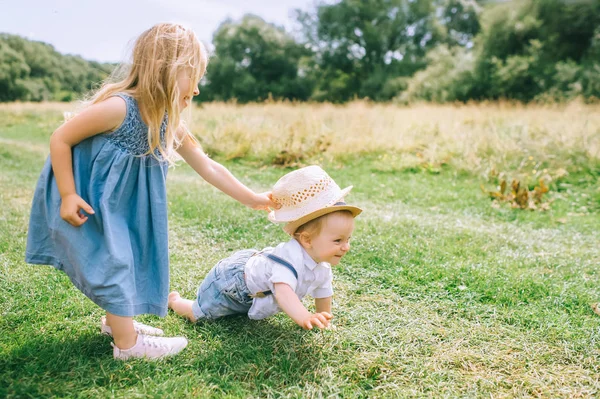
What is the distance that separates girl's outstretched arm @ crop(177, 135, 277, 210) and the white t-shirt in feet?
0.95

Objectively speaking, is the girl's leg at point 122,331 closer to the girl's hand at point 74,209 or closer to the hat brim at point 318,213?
the girl's hand at point 74,209

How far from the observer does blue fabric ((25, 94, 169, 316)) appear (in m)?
2.14

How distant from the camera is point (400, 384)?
217 cm

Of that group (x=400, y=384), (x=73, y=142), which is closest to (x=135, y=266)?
(x=73, y=142)

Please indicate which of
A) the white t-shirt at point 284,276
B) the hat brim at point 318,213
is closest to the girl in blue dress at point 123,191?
the white t-shirt at point 284,276

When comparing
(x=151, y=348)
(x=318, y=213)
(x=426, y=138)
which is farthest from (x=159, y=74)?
(x=426, y=138)

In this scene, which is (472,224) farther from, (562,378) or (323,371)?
(323,371)

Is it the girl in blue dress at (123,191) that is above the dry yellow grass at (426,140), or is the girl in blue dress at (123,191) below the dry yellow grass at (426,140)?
above

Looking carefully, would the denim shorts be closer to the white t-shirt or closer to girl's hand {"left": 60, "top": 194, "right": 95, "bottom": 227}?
the white t-shirt

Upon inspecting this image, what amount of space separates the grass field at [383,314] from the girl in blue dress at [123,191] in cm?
29

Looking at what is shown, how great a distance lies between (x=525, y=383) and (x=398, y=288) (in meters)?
1.14

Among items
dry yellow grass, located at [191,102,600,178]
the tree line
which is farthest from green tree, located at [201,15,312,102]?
dry yellow grass, located at [191,102,600,178]

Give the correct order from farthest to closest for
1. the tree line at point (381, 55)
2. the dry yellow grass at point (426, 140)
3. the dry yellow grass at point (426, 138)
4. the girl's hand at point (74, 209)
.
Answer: the tree line at point (381, 55) → the dry yellow grass at point (426, 138) → the dry yellow grass at point (426, 140) → the girl's hand at point (74, 209)

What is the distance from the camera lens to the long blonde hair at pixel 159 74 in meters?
2.20
